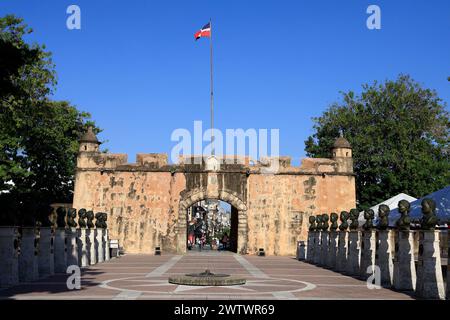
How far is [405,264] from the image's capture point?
41.3ft

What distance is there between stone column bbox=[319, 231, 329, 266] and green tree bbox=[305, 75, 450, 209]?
50.4 ft

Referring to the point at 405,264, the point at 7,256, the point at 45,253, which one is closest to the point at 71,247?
the point at 45,253

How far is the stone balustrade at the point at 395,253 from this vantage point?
11.1m

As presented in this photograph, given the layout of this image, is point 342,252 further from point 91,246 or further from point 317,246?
point 91,246

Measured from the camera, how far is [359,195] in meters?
38.4

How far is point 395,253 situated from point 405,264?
2.35 ft

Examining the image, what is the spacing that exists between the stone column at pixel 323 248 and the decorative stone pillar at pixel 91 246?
8469mm

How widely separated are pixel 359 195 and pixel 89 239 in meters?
22.7

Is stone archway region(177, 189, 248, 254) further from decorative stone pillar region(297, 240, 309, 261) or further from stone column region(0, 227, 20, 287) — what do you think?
stone column region(0, 227, 20, 287)

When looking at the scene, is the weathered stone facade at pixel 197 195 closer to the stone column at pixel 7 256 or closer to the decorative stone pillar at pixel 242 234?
the decorative stone pillar at pixel 242 234

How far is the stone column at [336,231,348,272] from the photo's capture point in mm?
18198

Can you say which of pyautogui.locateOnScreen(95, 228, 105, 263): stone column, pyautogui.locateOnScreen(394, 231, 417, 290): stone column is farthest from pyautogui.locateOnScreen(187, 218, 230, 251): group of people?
pyautogui.locateOnScreen(394, 231, 417, 290): stone column

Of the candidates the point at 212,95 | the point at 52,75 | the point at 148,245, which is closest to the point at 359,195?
the point at 212,95

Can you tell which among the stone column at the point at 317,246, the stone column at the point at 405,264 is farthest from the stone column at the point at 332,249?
the stone column at the point at 405,264
